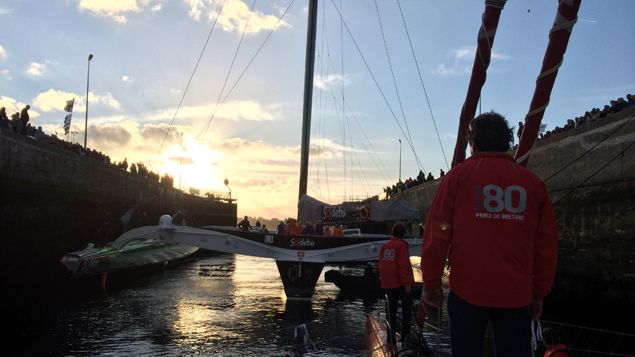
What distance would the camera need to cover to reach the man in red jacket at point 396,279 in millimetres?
7805

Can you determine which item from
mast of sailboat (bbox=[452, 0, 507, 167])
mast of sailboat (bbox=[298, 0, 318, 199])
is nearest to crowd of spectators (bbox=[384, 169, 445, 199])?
mast of sailboat (bbox=[298, 0, 318, 199])

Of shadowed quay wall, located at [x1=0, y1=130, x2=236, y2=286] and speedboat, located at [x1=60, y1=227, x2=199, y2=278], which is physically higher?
shadowed quay wall, located at [x1=0, y1=130, x2=236, y2=286]

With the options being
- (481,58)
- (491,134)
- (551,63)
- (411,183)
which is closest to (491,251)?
(491,134)

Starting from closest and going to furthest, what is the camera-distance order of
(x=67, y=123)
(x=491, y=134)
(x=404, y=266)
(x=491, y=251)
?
(x=491, y=251) < (x=491, y=134) < (x=404, y=266) < (x=67, y=123)

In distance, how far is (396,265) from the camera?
802 cm

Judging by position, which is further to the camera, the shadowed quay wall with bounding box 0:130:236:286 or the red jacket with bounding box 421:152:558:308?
the shadowed quay wall with bounding box 0:130:236:286

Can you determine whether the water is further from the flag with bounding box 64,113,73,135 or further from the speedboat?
the flag with bounding box 64,113,73,135

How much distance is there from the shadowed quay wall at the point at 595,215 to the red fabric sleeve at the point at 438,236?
13.0 metres

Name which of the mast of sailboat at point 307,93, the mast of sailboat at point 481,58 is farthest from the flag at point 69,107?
the mast of sailboat at point 481,58

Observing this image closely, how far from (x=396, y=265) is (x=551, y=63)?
459 centimetres

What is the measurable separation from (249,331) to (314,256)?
14.7ft

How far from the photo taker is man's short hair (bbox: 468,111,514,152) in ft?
10.5

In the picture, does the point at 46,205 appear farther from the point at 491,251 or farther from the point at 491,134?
the point at 491,251

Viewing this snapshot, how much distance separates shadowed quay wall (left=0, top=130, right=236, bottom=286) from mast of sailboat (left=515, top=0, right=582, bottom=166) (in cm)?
1973
